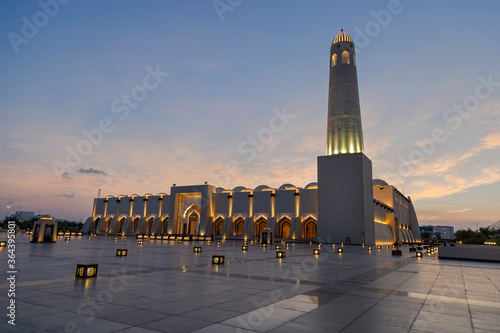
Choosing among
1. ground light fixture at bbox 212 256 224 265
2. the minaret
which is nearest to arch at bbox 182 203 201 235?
the minaret

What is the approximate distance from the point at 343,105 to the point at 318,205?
15623 mm

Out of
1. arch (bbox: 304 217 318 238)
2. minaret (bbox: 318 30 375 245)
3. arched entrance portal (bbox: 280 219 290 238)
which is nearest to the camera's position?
minaret (bbox: 318 30 375 245)

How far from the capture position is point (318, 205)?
44.0 metres

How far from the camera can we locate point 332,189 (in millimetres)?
43188

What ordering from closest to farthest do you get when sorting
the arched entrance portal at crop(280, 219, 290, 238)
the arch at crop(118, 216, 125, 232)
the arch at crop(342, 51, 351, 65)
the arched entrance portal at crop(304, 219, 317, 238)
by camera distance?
the arch at crop(342, 51, 351, 65) → the arched entrance portal at crop(304, 219, 317, 238) → the arched entrance portal at crop(280, 219, 290, 238) → the arch at crop(118, 216, 125, 232)

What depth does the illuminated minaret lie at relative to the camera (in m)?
45.7

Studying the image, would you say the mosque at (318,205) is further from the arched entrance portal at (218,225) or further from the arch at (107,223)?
the arch at (107,223)

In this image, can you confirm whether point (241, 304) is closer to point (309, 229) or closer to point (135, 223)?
point (309, 229)

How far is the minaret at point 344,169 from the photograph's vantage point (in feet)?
135

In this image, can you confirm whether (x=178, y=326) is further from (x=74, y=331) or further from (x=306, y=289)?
(x=306, y=289)

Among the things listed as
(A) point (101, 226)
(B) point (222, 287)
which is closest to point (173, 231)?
(A) point (101, 226)

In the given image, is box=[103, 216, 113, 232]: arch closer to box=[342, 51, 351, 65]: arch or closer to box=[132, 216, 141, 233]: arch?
box=[132, 216, 141, 233]: arch

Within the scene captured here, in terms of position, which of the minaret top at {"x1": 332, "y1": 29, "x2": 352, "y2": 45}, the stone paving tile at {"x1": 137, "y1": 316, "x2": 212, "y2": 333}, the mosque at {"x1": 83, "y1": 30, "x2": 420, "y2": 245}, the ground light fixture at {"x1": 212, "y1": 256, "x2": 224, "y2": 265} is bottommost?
the stone paving tile at {"x1": 137, "y1": 316, "x2": 212, "y2": 333}

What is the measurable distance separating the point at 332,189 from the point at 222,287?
3769cm
